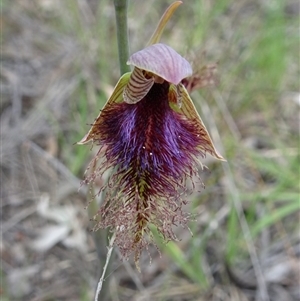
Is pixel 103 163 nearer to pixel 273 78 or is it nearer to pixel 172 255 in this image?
pixel 172 255

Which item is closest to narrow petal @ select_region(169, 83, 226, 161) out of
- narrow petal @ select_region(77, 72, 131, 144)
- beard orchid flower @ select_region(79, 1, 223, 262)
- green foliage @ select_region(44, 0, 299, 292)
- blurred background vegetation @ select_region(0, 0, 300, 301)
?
beard orchid flower @ select_region(79, 1, 223, 262)

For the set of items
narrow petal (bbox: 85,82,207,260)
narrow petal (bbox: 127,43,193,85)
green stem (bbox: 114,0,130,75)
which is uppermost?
green stem (bbox: 114,0,130,75)

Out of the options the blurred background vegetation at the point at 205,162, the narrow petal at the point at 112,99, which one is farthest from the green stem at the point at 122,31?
the blurred background vegetation at the point at 205,162

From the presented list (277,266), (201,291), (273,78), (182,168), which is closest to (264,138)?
(273,78)

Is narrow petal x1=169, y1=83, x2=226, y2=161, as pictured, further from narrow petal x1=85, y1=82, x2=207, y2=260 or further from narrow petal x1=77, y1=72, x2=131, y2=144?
narrow petal x1=77, y1=72, x2=131, y2=144

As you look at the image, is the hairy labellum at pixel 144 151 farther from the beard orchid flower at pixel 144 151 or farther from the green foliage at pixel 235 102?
the green foliage at pixel 235 102
